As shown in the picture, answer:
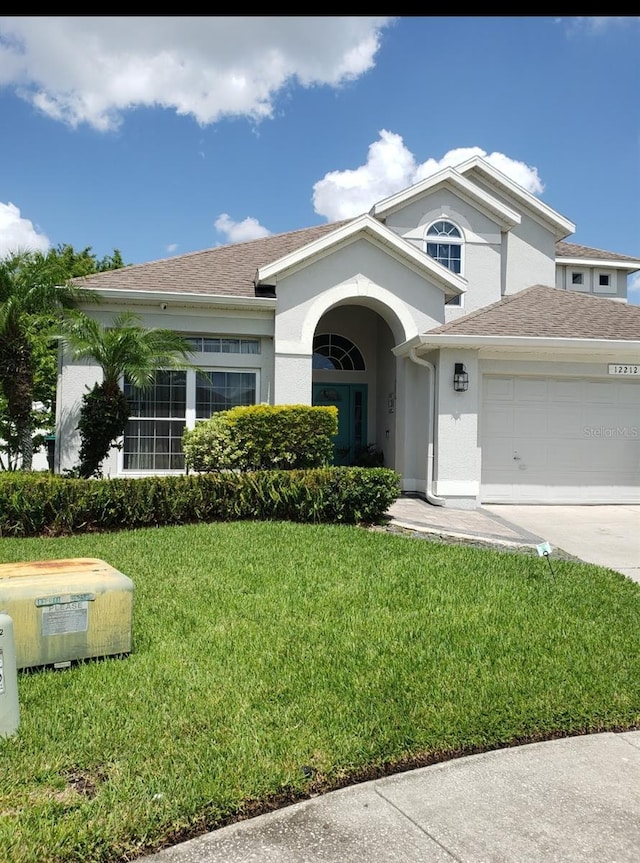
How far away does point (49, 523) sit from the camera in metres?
9.46

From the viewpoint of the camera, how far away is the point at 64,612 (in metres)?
4.51

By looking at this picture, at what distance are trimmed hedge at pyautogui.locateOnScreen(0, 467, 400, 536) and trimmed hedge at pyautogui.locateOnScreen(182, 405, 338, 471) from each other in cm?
101

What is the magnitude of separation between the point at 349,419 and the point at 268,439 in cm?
568

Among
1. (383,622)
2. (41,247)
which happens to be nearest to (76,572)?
(383,622)

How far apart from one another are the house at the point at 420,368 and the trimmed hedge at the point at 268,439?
1.87m

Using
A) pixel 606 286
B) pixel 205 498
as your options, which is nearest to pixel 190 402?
pixel 205 498

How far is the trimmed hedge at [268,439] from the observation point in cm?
1116

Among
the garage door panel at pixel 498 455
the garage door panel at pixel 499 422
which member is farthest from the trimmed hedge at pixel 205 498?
the garage door panel at pixel 499 422

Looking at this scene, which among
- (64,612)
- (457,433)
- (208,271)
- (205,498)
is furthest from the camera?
(208,271)

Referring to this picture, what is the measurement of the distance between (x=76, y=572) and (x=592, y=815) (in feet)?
12.1

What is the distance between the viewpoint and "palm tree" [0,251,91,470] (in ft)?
38.1

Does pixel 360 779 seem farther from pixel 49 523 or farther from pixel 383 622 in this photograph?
pixel 49 523

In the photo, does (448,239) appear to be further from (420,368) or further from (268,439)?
(268,439)
